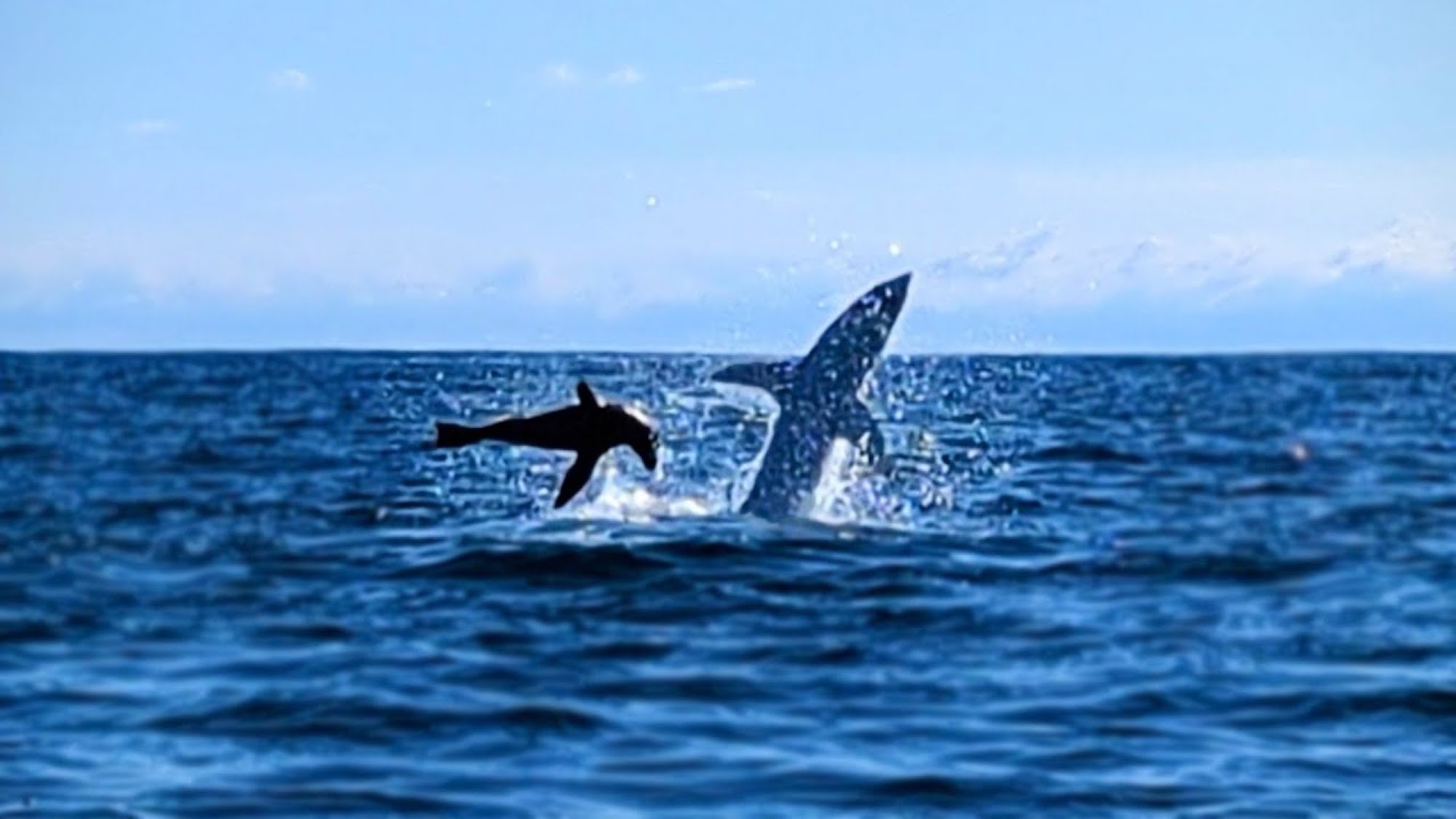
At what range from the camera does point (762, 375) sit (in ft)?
71.0

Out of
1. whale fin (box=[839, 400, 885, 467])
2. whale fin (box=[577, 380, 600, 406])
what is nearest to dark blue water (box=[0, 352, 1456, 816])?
whale fin (box=[839, 400, 885, 467])

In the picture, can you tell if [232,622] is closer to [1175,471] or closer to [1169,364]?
[1175,471]

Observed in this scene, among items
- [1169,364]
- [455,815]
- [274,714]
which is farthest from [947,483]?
[1169,364]

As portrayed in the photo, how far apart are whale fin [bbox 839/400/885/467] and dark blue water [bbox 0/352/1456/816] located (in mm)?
745

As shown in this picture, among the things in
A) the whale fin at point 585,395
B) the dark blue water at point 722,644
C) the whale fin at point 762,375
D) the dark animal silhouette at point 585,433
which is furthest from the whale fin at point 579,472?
the whale fin at point 762,375

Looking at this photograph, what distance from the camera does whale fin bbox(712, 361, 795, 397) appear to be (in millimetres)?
21547

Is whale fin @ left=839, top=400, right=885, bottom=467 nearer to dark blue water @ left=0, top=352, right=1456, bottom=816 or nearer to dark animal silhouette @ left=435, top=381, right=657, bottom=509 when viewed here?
dark blue water @ left=0, top=352, right=1456, bottom=816

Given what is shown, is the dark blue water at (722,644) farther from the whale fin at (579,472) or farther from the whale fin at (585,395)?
the whale fin at (585,395)

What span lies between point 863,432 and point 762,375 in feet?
3.27

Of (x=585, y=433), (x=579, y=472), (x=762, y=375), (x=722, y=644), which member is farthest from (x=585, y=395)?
(x=762, y=375)

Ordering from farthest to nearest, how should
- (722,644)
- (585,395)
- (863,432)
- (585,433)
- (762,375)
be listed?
1. (762,375)
2. (863,432)
3. (585,433)
4. (585,395)
5. (722,644)

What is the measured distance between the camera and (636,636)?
15.9m

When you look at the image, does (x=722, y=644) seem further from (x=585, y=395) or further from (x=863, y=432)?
(x=863, y=432)

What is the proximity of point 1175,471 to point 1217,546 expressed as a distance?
11.2 meters
